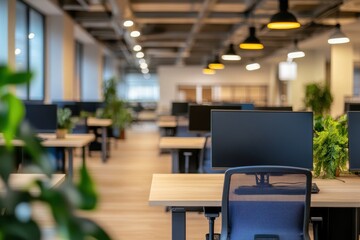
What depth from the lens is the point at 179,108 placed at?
1212 centimetres

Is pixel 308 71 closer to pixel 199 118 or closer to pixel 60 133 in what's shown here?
pixel 199 118

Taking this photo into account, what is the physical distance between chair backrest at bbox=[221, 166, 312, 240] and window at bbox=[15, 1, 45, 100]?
6.86 m

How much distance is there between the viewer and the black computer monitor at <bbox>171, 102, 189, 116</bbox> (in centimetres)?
1204

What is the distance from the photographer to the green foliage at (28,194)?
0.61 meters

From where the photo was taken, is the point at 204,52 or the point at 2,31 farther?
the point at 204,52

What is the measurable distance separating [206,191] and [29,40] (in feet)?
27.2

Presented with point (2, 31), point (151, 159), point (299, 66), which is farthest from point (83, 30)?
point (299, 66)

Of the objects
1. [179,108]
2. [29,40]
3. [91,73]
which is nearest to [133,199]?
[29,40]

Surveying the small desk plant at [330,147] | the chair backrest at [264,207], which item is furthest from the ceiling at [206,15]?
the chair backrest at [264,207]

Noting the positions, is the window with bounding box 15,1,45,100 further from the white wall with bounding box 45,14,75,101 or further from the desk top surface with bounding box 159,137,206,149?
the desk top surface with bounding box 159,137,206,149

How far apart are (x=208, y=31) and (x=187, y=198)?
13354 mm

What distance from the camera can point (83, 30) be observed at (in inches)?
568

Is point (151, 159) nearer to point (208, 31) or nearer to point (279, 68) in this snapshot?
point (208, 31)

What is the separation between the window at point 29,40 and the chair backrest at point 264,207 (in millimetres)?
6859
